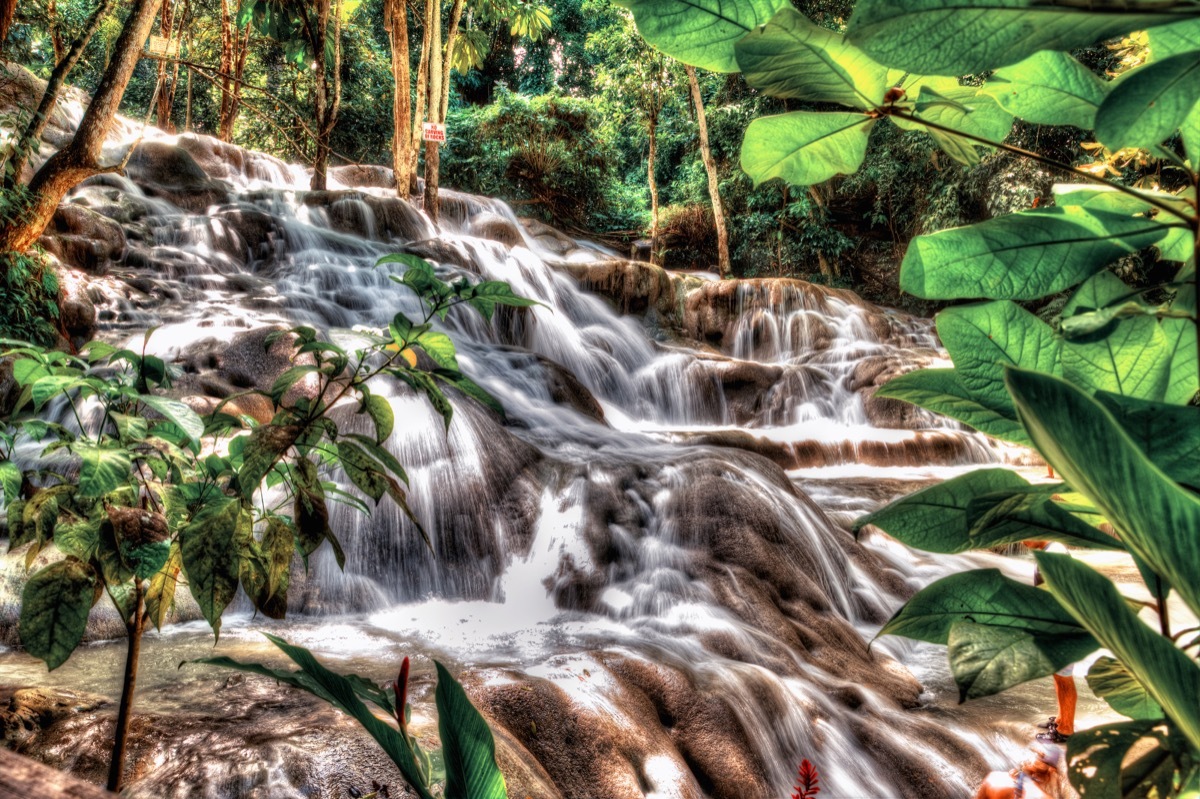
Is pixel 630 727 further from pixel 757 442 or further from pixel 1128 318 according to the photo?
pixel 757 442

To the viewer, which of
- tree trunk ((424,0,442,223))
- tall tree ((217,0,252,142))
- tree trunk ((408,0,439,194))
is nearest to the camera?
tree trunk ((408,0,439,194))

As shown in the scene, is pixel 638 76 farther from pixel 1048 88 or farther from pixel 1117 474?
pixel 1117 474

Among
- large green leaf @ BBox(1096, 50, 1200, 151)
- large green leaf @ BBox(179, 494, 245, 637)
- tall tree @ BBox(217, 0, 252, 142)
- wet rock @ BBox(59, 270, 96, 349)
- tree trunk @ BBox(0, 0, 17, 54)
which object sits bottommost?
large green leaf @ BBox(179, 494, 245, 637)

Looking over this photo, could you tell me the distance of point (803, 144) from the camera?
548 millimetres

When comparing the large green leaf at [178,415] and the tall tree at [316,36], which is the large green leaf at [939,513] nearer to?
the large green leaf at [178,415]

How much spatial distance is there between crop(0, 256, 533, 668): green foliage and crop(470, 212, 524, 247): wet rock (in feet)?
42.3

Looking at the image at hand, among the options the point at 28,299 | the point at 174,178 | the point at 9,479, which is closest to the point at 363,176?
the point at 174,178

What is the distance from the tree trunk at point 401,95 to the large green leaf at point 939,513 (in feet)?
43.1

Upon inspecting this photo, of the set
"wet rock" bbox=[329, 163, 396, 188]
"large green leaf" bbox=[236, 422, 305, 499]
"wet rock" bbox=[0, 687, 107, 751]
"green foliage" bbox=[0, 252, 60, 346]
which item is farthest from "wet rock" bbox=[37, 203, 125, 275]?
"wet rock" bbox=[329, 163, 396, 188]

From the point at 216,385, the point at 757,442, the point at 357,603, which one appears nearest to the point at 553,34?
the point at 757,442

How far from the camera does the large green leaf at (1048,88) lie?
50 cm

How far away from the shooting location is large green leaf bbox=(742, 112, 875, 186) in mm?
532

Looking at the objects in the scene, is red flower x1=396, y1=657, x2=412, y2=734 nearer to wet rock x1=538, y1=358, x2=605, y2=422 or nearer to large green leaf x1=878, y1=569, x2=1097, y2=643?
large green leaf x1=878, y1=569, x2=1097, y2=643

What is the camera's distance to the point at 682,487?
523cm
